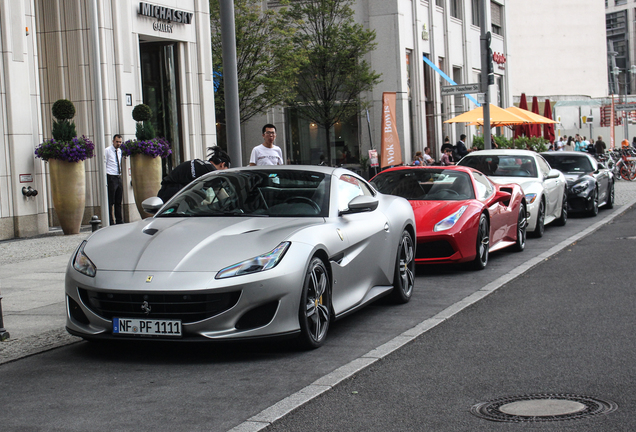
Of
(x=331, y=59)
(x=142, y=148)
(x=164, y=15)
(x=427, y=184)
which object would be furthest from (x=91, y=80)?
(x=331, y=59)

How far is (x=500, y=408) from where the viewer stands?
442 cm

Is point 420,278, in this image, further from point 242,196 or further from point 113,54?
point 113,54

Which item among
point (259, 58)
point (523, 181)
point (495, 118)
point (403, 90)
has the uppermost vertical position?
point (259, 58)

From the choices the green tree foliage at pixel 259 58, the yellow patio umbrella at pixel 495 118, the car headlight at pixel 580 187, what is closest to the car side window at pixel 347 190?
the car headlight at pixel 580 187

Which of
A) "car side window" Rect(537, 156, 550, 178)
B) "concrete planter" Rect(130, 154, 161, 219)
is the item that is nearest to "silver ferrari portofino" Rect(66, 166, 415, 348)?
"car side window" Rect(537, 156, 550, 178)

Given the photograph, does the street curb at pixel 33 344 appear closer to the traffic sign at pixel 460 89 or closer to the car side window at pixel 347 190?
the car side window at pixel 347 190

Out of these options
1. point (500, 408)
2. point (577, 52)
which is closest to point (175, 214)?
point (500, 408)

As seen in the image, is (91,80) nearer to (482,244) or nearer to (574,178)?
Answer: (574,178)

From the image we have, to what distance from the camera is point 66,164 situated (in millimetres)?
15875

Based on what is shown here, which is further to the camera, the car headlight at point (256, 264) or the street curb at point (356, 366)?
the car headlight at point (256, 264)

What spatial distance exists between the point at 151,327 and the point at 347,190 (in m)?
2.46

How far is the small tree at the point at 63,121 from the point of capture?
622 inches

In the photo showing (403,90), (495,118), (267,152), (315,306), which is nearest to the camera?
(315,306)

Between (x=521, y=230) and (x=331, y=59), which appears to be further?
(x=331, y=59)
